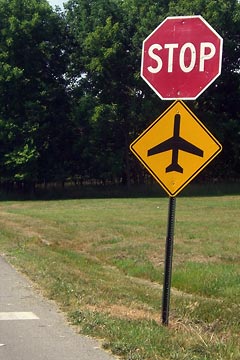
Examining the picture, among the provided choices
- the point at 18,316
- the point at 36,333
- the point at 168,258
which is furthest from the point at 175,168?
the point at 18,316

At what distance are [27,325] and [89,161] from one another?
43.0 metres

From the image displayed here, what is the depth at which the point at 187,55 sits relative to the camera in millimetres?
8656

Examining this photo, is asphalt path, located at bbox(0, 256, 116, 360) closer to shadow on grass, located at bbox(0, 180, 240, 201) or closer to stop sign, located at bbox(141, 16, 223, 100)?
stop sign, located at bbox(141, 16, 223, 100)

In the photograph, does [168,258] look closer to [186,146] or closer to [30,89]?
[186,146]

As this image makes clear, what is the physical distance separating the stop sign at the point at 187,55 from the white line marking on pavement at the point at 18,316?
3.41 meters

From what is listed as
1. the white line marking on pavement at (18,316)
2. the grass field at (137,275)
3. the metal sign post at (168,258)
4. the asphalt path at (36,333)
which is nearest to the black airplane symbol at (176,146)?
the metal sign post at (168,258)

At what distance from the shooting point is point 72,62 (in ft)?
171

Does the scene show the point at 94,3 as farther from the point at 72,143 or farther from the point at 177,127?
the point at 177,127

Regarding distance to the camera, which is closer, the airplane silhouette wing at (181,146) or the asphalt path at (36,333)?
the asphalt path at (36,333)

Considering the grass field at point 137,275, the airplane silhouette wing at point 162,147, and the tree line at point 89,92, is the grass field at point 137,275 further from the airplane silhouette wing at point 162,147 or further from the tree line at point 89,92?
the tree line at point 89,92

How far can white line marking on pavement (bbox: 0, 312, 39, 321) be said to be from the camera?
29.9 feet

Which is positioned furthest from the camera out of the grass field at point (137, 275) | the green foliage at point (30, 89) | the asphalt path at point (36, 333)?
the green foliage at point (30, 89)

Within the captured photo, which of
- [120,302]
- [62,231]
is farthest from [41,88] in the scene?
[120,302]

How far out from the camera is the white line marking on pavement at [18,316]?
9125mm
